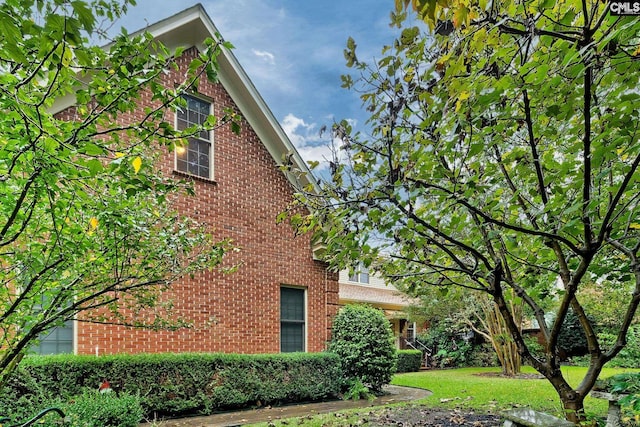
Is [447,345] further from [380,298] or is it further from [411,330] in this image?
[411,330]

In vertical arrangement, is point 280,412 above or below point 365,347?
below

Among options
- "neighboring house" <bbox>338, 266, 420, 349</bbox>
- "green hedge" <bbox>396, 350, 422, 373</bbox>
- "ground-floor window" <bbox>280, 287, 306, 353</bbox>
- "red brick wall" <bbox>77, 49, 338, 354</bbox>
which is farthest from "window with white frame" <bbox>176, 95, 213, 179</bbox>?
"neighboring house" <bbox>338, 266, 420, 349</bbox>

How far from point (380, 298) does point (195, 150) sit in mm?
15672

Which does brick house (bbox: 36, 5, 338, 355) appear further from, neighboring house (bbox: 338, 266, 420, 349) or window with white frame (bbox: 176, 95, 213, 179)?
neighboring house (bbox: 338, 266, 420, 349)

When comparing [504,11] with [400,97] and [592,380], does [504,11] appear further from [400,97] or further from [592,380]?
[592,380]

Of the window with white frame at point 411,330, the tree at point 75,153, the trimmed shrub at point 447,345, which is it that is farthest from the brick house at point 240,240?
the window with white frame at point 411,330

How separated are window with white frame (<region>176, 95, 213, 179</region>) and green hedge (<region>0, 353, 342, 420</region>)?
395cm

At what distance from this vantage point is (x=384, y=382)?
10.5 meters

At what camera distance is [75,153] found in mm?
2416

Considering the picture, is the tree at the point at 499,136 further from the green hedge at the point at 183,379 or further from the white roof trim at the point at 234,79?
the white roof trim at the point at 234,79

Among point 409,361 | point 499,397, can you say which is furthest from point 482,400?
point 409,361

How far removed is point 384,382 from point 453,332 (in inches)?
443

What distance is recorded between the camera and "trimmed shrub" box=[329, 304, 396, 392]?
10.3 m

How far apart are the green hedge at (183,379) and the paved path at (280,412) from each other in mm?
297
